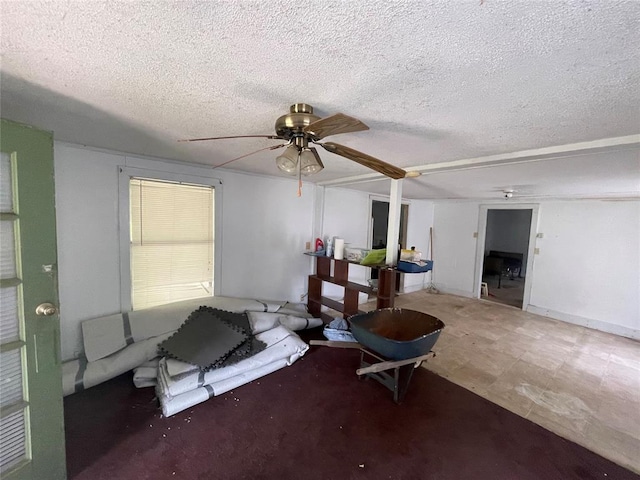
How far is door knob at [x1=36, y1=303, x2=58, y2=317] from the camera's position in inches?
50.0

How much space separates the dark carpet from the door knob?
95cm

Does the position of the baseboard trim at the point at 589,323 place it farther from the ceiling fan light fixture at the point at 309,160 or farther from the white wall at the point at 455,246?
the ceiling fan light fixture at the point at 309,160

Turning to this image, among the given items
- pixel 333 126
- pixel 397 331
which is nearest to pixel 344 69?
pixel 333 126

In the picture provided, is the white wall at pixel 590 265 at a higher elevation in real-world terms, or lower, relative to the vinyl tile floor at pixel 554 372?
higher

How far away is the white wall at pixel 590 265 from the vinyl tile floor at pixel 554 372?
0.99 ft

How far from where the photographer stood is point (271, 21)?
2.65 feet

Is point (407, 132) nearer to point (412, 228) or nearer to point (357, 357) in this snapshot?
point (357, 357)

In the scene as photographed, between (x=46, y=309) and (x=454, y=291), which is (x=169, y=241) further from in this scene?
(x=454, y=291)

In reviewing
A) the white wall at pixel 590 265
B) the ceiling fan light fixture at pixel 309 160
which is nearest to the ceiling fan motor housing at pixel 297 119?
the ceiling fan light fixture at pixel 309 160

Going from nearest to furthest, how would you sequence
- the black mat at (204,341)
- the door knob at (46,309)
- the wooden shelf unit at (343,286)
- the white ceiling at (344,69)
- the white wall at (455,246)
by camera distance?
the white ceiling at (344,69) < the door knob at (46,309) < the black mat at (204,341) < the wooden shelf unit at (343,286) < the white wall at (455,246)

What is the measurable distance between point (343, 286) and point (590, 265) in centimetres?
407

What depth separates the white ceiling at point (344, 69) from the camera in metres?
0.77

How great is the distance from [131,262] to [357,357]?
2.57 metres

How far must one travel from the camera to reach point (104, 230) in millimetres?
2461
